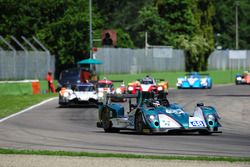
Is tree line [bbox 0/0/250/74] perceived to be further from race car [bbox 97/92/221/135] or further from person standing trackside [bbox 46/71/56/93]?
race car [bbox 97/92/221/135]

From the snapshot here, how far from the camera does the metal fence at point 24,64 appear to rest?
155ft

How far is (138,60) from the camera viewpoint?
63062 millimetres

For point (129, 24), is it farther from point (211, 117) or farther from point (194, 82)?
point (211, 117)

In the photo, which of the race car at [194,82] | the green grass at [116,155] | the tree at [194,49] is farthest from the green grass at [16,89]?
the tree at [194,49]

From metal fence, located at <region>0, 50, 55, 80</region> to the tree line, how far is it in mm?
7548

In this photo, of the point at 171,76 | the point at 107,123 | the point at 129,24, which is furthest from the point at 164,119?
the point at 129,24

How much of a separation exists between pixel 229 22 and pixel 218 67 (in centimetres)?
4450

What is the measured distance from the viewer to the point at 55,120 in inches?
1076

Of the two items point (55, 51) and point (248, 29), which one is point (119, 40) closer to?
point (55, 51)

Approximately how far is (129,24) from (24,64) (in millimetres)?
58887

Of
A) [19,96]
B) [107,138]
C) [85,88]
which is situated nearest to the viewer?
[107,138]

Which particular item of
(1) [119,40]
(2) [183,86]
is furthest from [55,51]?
(1) [119,40]

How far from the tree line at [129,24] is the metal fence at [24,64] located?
297 inches

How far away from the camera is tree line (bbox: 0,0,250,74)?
60.6m
